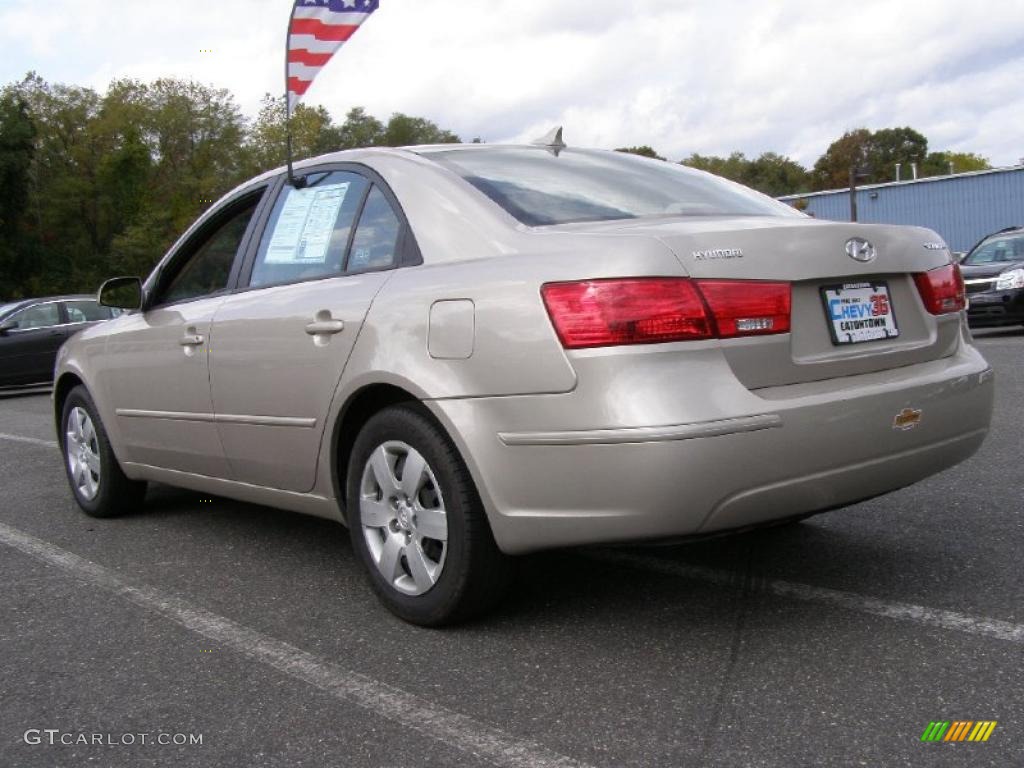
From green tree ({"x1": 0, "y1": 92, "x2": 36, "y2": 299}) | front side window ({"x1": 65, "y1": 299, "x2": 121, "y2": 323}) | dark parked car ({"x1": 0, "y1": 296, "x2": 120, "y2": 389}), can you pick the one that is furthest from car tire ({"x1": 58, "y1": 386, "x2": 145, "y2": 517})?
green tree ({"x1": 0, "y1": 92, "x2": 36, "y2": 299})

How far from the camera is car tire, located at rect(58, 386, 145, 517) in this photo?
5.46 meters

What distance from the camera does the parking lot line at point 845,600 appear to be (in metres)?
3.15

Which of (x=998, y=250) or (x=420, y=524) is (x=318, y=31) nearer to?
(x=998, y=250)

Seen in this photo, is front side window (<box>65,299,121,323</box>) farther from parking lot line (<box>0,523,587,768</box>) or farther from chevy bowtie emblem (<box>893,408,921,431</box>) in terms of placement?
chevy bowtie emblem (<box>893,408,921,431</box>)

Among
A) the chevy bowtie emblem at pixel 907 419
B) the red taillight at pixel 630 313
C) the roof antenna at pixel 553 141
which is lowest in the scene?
the chevy bowtie emblem at pixel 907 419

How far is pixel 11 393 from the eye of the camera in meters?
17.6

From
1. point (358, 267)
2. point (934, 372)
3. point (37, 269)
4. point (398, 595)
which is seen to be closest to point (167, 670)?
point (398, 595)

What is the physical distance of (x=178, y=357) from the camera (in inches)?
183

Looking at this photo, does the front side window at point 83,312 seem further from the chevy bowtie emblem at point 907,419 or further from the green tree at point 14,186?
the green tree at point 14,186

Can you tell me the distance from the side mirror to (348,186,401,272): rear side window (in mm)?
1690

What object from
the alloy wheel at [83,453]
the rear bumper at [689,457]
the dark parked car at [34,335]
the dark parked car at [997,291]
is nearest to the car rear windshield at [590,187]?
the rear bumper at [689,457]

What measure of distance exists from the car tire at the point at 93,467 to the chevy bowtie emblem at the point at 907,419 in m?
3.72

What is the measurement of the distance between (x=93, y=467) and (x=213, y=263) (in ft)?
4.98

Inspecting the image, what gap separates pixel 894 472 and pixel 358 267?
1852 mm
